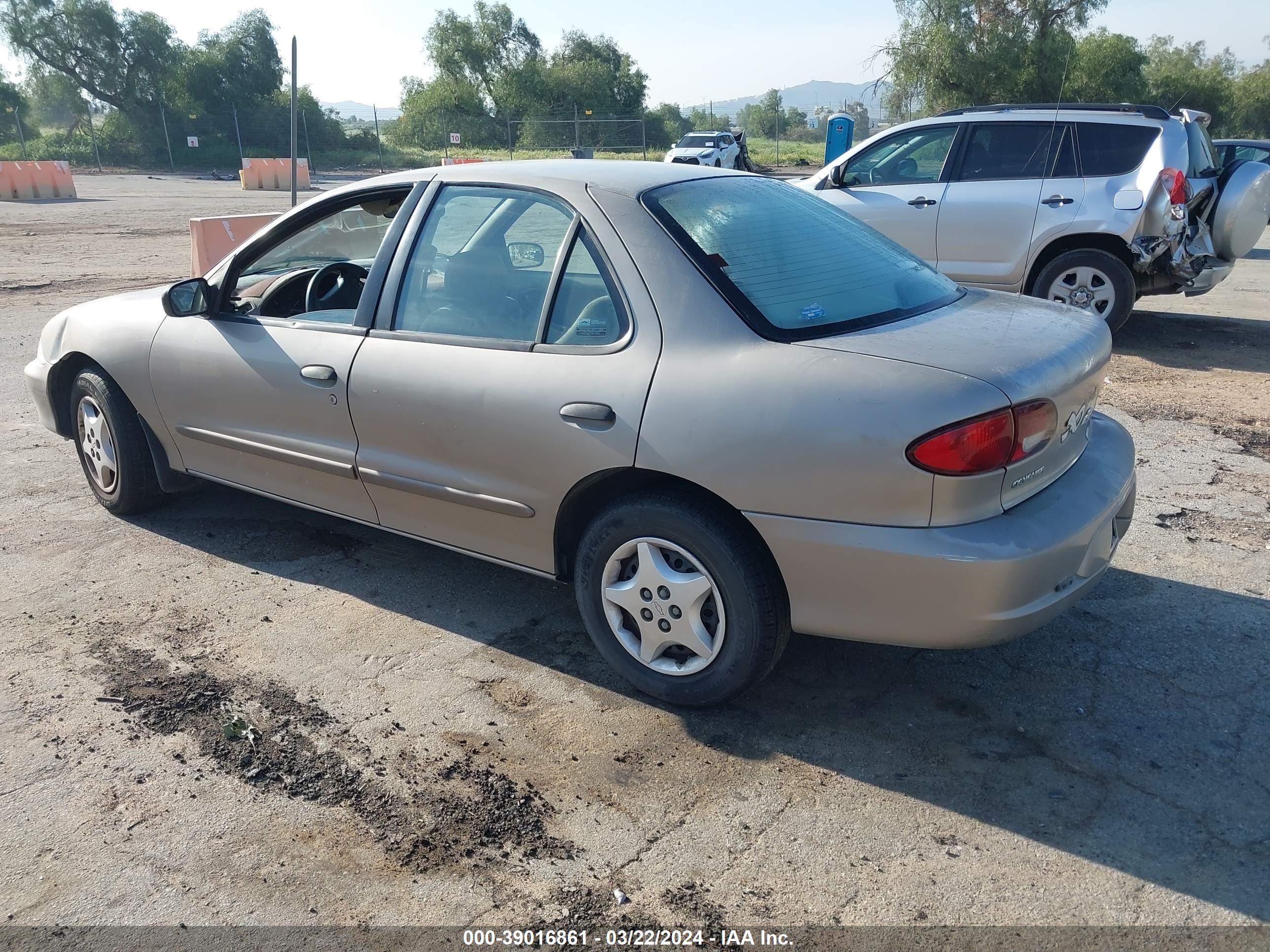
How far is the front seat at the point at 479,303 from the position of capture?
135 inches

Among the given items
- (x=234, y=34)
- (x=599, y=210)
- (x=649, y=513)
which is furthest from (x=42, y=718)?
(x=234, y=34)

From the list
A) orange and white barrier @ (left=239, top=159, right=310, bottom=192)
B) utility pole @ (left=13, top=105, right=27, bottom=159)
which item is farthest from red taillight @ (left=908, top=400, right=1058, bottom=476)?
utility pole @ (left=13, top=105, right=27, bottom=159)

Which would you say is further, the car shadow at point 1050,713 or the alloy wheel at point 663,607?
the alloy wheel at point 663,607

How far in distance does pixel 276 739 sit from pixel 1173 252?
7.51m

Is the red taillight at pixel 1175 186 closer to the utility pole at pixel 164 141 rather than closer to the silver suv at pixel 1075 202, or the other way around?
the silver suv at pixel 1075 202

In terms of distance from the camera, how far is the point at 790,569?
2869 mm

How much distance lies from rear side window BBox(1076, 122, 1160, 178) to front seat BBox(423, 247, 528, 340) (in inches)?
252

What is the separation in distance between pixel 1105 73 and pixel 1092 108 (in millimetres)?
32984

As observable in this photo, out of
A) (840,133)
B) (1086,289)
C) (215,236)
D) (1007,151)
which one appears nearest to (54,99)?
(840,133)

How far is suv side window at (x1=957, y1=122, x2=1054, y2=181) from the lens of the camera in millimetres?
8328

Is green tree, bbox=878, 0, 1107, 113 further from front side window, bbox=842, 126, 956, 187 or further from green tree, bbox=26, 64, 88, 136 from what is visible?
green tree, bbox=26, 64, 88, 136

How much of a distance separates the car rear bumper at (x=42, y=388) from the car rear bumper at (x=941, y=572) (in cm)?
391

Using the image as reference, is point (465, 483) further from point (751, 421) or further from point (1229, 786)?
point (1229, 786)

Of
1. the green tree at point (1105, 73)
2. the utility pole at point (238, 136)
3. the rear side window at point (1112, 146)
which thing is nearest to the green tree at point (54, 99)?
the utility pole at point (238, 136)
